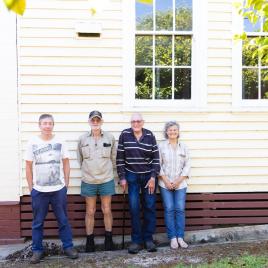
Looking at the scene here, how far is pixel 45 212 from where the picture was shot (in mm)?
5492

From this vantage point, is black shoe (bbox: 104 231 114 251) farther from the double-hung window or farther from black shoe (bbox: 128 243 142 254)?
the double-hung window

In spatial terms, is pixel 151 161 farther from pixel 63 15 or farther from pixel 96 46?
pixel 63 15

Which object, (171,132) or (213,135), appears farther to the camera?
(213,135)

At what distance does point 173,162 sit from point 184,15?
7.08ft

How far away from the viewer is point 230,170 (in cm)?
647

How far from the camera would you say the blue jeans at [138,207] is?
585 cm

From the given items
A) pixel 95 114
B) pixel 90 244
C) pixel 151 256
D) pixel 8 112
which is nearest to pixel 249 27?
pixel 95 114

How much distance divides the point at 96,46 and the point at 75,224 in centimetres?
256

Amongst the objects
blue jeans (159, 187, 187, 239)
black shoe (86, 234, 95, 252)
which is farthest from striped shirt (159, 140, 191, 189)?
black shoe (86, 234, 95, 252)

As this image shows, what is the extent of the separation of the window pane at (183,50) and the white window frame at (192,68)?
8 centimetres

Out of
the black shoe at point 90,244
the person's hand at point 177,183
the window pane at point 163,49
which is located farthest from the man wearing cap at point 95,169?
the window pane at point 163,49

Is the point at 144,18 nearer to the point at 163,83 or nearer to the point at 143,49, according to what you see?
the point at 143,49

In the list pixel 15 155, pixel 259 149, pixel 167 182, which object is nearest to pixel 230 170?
pixel 259 149

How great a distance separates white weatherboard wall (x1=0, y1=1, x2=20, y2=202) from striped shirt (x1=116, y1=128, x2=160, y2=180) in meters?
1.48
